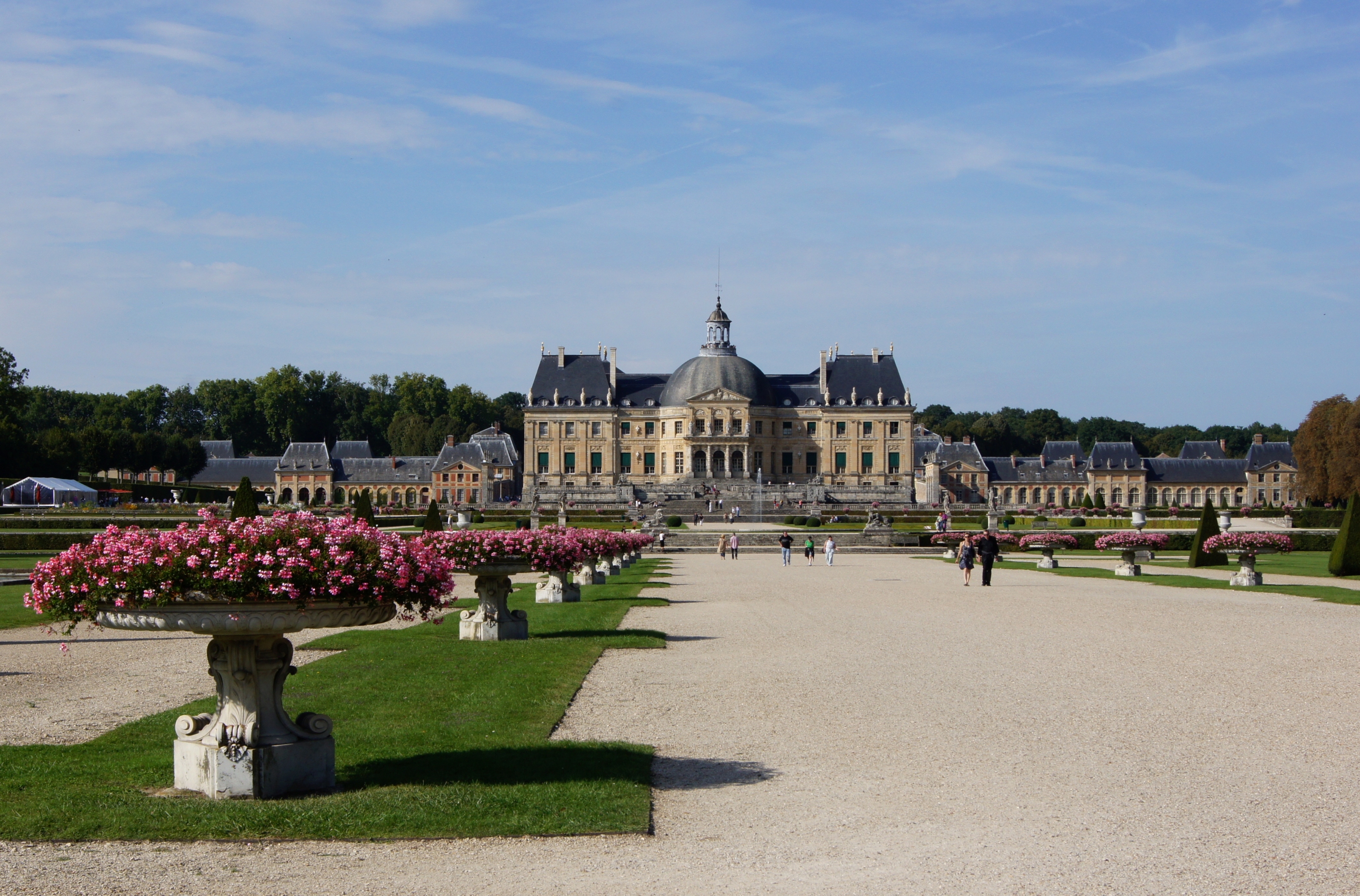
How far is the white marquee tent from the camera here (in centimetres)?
6862

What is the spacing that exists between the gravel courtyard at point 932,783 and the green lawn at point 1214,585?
738 cm

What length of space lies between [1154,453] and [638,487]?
67.6 metres

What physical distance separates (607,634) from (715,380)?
79.7 m

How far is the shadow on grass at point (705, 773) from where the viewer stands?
7.88 metres

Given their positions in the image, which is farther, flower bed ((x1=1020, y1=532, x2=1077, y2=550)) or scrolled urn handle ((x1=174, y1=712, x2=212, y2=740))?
flower bed ((x1=1020, y1=532, x2=1077, y2=550))

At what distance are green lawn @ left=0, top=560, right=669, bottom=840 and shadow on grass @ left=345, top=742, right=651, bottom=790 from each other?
0.6 inches

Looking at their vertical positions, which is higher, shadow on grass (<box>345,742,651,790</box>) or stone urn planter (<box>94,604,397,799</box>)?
stone urn planter (<box>94,604,397,799</box>)

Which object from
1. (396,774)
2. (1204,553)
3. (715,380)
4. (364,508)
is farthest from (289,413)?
(396,774)

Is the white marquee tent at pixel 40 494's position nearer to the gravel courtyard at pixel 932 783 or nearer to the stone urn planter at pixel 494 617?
the stone urn planter at pixel 494 617

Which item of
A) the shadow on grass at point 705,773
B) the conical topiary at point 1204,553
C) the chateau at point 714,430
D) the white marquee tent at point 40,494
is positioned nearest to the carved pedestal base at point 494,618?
the shadow on grass at point 705,773

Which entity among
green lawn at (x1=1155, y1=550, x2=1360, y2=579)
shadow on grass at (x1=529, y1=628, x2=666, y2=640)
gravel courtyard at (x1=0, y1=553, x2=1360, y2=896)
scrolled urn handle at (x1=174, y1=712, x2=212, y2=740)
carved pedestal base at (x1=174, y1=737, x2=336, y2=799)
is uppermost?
scrolled urn handle at (x1=174, y1=712, x2=212, y2=740)

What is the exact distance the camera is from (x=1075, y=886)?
19.0 ft

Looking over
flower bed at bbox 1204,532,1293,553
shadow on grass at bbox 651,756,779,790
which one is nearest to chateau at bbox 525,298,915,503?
flower bed at bbox 1204,532,1293,553

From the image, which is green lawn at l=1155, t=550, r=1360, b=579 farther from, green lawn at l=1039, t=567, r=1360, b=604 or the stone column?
the stone column
